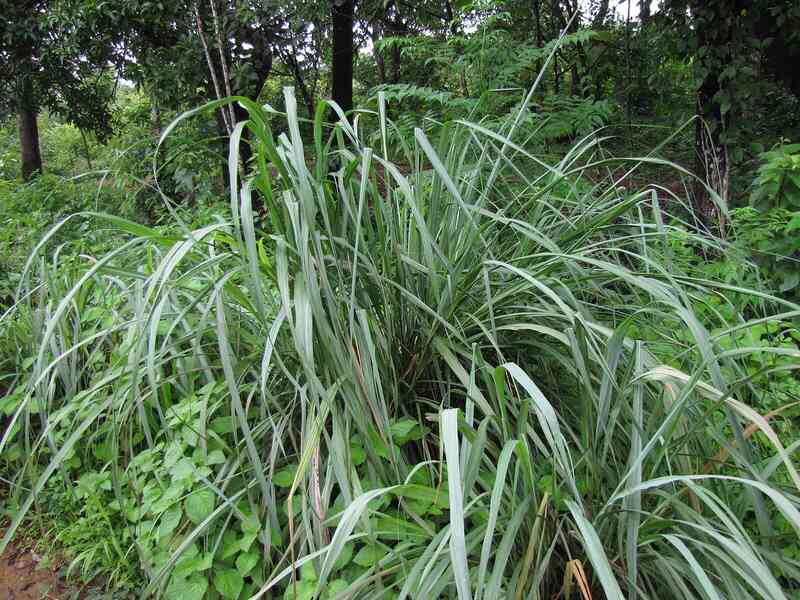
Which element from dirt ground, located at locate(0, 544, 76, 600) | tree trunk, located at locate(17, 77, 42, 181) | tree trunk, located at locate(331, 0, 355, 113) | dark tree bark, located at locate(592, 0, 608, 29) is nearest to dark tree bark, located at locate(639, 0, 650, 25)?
dark tree bark, located at locate(592, 0, 608, 29)

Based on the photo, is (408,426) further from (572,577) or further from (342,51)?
(342,51)

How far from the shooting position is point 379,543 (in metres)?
1.19

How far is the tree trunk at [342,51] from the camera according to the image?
462 centimetres

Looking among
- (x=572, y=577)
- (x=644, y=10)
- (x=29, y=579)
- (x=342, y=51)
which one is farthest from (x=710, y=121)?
(x=29, y=579)

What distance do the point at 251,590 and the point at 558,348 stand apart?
91 centimetres

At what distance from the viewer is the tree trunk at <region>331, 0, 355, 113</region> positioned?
462 cm

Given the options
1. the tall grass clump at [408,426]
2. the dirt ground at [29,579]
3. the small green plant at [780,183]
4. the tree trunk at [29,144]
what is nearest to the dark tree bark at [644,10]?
the small green plant at [780,183]

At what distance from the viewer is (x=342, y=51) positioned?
477 cm

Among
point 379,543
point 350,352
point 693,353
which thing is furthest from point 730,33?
point 379,543

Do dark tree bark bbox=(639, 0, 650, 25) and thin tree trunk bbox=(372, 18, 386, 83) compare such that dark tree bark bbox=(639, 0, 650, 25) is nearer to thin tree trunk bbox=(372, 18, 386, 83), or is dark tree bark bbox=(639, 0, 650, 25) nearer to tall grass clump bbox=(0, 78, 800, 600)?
thin tree trunk bbox=(372, 18, 386, 83)

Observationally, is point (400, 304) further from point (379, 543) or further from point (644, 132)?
point (644, 132)

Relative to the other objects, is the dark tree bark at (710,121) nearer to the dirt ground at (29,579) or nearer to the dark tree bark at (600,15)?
the dark tree bark at (600,15)

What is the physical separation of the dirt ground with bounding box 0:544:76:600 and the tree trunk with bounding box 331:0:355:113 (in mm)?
3822

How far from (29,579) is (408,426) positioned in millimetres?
1103
